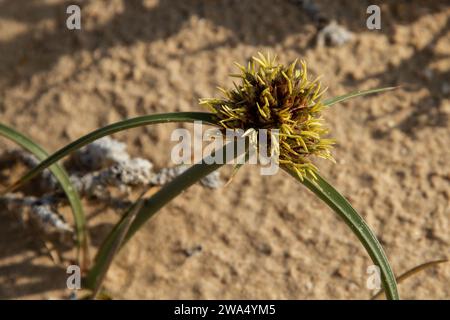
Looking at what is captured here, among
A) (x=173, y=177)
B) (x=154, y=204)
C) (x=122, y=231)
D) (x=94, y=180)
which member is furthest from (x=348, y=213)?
(x=94, y=180)

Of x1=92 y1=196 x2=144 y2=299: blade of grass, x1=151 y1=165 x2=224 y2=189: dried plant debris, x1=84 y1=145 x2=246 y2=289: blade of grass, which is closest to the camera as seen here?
x1=84 y1=145 x2=246 y2=289: blade of grass

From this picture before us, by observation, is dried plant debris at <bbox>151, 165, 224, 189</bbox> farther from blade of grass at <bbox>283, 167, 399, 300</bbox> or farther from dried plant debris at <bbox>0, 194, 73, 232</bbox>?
blade of grass at <bbox>283, 167, 399, 300</bbox>

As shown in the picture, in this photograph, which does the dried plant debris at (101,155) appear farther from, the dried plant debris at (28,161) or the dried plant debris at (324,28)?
the dried plant debris at (324,28)

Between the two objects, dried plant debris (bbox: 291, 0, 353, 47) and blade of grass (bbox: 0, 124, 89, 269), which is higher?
dried plant debris (bbox: 291, 0, 353, 47)

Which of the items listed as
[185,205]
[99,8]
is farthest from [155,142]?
Result: [99,8]

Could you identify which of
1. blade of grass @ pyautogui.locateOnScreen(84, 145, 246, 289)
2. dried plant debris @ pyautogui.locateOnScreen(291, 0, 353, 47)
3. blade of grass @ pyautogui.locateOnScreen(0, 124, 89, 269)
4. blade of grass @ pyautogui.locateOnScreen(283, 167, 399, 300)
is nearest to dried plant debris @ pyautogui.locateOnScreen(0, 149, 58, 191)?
blade of grass @ pyautogui.locateOnScreen(0, 124, 89, 269)

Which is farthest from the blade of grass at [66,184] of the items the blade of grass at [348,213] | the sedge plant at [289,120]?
the blade of grass at [348,213]

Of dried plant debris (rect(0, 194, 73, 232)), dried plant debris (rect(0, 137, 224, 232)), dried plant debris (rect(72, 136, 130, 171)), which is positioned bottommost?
dried plant debris (rect(0, 194, 73, 232))
